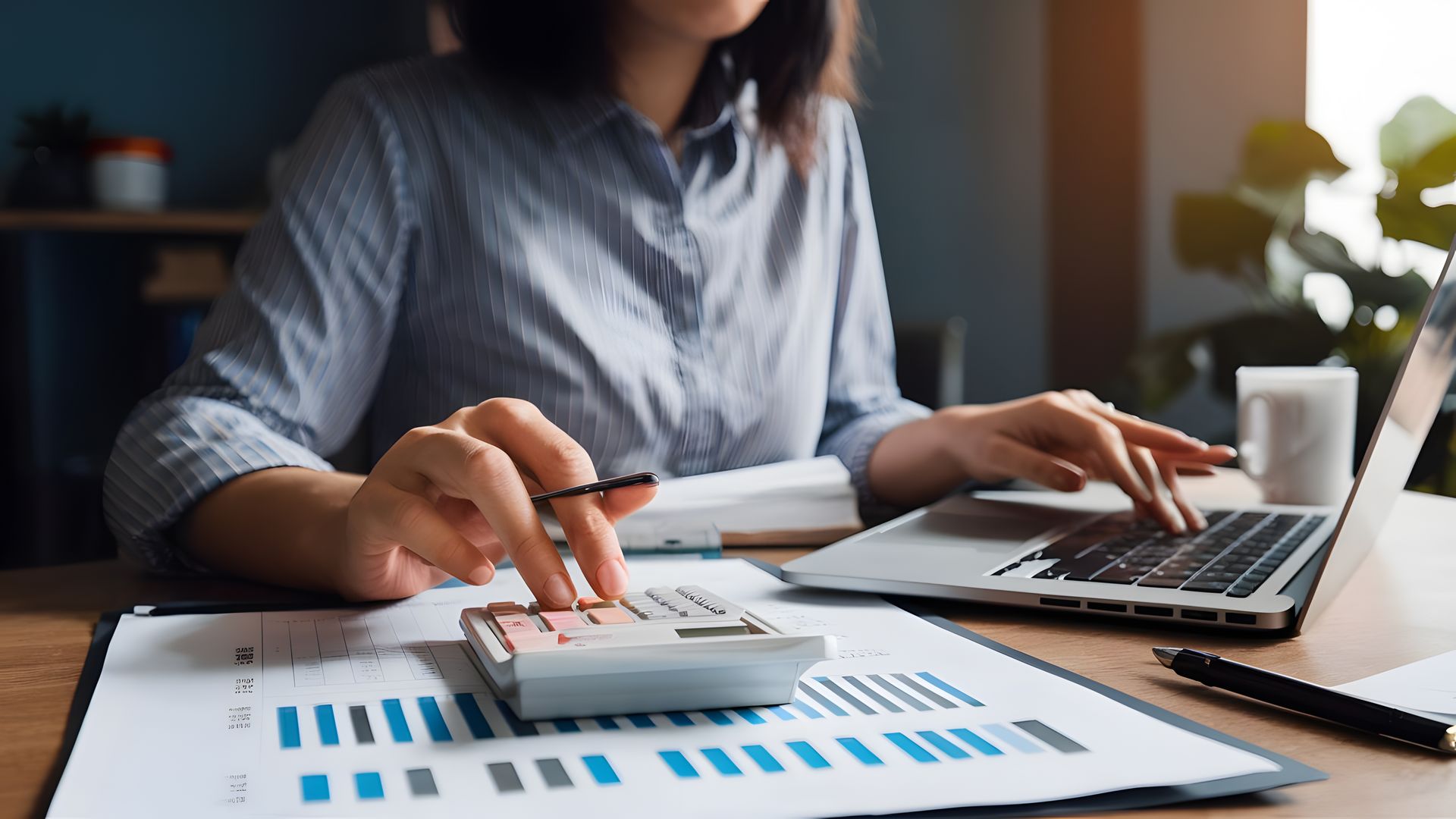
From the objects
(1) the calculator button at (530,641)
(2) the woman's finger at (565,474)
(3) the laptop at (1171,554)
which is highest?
(2) the woman's finger at (565,474)

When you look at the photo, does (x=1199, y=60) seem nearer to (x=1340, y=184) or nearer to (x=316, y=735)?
(x=1340, y=184)

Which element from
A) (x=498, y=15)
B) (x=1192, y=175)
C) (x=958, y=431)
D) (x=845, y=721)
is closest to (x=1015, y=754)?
(x=845, y=721)

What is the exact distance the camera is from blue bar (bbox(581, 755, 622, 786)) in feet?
1.10

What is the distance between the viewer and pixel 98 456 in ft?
9.96

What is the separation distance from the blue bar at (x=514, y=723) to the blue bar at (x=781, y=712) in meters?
0.08

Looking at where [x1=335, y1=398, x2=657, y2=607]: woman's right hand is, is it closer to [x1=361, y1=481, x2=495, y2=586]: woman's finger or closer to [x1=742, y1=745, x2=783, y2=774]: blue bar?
[x1=361, y1=481, x2=495, y2=586]: woman's finger

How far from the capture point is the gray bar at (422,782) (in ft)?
1.07

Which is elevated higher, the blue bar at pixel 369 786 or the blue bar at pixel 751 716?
the blue bar at pixel 369 786

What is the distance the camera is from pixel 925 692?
0.43m

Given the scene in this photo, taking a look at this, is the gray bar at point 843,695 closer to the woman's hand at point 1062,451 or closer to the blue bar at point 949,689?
the blue bar at point 949,689

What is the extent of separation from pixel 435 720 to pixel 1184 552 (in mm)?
453

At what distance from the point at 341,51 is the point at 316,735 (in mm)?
3322

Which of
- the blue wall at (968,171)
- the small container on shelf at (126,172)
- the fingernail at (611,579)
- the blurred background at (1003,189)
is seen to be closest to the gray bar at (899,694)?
the fingernail at (611,579)

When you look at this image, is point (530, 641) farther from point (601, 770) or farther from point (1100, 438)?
point (1100, 438)
